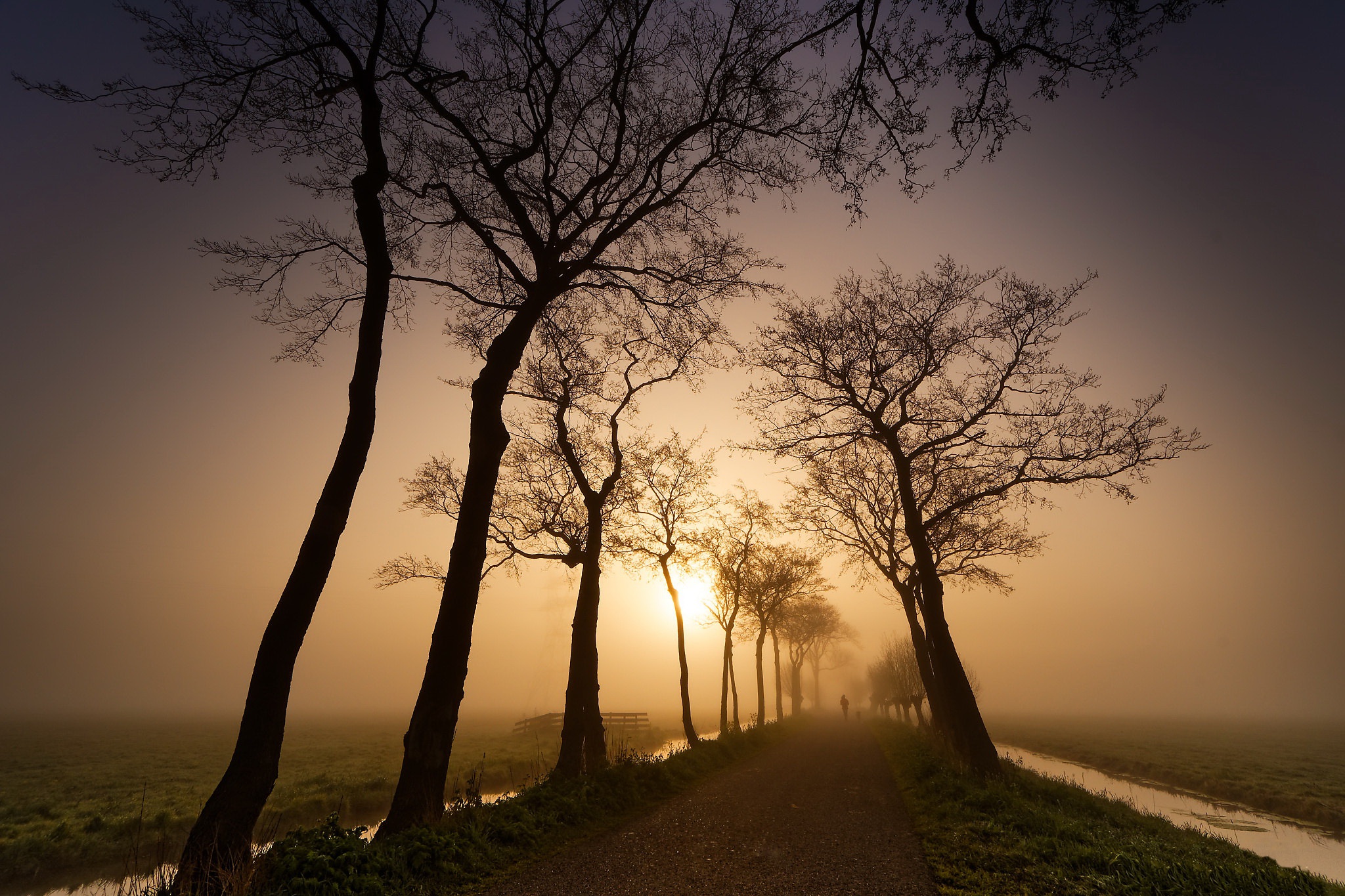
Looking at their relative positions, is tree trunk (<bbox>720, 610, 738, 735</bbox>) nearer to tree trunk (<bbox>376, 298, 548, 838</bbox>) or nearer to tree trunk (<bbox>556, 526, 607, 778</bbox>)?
tree trunk (<bbox>556, 526, 607, 778</bbox>)

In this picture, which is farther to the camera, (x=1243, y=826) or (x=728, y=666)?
(x=728, y=666)

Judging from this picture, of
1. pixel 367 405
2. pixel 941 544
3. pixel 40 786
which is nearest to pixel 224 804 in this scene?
pixel 367 405

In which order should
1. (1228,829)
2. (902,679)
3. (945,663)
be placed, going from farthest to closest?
(902,679), (1228,829), (945,663)

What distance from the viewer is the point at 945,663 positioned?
14.2 metres

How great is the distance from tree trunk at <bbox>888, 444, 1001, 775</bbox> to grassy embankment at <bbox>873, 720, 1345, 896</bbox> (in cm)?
131

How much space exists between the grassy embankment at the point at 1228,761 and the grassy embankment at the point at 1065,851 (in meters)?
17.2

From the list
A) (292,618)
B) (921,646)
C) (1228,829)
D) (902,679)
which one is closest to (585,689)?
(292,618)

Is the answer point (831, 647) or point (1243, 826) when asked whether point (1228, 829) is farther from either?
point (831, 647)

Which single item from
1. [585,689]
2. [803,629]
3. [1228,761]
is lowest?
[1228,761]

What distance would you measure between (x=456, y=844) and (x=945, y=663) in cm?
1300

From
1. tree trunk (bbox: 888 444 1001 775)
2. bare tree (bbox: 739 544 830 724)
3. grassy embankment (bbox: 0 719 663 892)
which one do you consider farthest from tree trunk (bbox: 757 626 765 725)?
tree trunk (bbox: 888 444 1001 775)

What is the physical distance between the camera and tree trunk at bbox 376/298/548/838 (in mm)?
7137

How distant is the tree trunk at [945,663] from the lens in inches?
502

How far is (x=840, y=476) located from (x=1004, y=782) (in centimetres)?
1081
